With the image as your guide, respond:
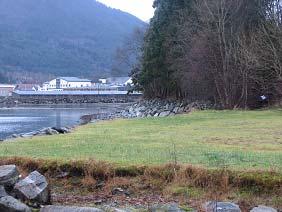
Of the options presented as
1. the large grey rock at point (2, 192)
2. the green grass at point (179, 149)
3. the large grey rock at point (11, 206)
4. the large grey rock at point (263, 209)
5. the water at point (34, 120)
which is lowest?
the water at point (34, 120)

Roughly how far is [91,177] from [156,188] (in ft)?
5.62

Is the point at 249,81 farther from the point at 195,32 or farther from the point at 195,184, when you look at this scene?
the point at 195,184

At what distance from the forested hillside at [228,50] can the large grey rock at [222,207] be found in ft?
99.0

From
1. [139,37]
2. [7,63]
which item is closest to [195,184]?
[139,37]

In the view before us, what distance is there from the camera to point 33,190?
10492 mm

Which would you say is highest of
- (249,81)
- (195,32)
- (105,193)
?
(195,32)

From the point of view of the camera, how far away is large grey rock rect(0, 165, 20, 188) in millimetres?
10516

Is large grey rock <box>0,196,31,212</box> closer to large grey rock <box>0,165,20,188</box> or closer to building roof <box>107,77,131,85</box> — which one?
large grey rock <box>0,165,20,188</box>

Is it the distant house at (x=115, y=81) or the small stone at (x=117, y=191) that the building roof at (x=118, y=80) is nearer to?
the distant house at (x=115, y=81)

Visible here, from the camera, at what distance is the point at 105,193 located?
11.5 m

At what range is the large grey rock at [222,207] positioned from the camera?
31.3 feet

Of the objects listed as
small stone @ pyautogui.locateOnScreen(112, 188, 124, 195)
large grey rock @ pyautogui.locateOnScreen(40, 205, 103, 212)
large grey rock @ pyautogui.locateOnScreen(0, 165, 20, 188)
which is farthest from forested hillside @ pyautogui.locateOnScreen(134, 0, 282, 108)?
large grey rock @ pyautogui.locateOnScreen(40, 205, 103, 212)

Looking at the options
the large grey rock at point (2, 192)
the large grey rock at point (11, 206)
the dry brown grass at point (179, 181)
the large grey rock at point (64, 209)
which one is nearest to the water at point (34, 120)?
the dry brown grass at point (179, 181)

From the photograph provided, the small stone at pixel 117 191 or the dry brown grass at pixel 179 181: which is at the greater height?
the dry brown grass at pixel 179 181
